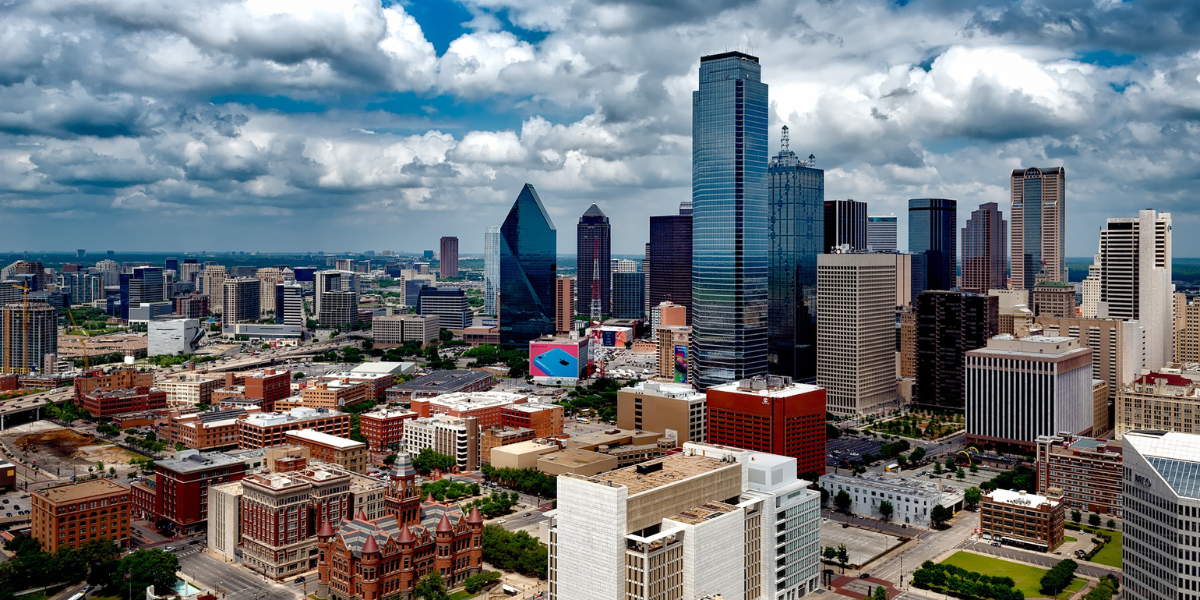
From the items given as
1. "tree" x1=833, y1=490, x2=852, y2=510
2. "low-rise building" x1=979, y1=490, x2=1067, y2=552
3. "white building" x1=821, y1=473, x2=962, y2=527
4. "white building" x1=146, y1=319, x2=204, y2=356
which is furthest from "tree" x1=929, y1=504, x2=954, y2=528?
"white building" x1=146, y1=319, x2=204, y2=356

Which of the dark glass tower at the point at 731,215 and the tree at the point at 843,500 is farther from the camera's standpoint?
the dark glass tower at the point at 731,215

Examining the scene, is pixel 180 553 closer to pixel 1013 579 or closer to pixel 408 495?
pixel 408 495

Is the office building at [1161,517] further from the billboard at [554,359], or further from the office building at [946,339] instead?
the billboard at [554,359]

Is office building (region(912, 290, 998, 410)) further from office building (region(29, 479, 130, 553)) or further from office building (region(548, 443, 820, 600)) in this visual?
office building (region(29, 479, 130, 553))

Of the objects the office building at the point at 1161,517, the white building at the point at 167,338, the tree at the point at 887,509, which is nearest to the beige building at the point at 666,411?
the tree at the point at 887,509

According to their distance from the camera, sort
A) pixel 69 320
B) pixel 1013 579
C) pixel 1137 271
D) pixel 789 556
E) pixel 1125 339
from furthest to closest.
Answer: pixel 69 320 < pixel 1137 271 < pixel 1125 339 < pixel 1013 579 < pixel 789 556

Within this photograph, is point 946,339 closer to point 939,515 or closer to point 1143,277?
point 1143,277

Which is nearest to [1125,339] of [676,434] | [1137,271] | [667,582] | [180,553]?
[1137,271]
